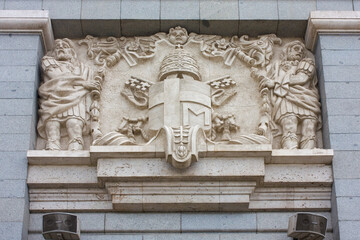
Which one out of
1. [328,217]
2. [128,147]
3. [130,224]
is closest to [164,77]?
[128,147]

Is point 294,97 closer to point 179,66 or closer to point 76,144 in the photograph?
point 179,66

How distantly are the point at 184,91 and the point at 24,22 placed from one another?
115 inches

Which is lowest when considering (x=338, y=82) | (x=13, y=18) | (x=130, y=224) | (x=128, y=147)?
(x=130, y=224)

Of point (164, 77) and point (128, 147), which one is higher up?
point (164, 77)

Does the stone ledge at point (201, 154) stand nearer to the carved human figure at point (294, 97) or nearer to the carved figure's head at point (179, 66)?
the carved human figure at point (294, 97)

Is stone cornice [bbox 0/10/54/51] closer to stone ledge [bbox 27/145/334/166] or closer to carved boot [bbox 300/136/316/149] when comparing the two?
stone ledge [bbox 27/145/334/166]

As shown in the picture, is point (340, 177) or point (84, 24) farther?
point (84, 24)

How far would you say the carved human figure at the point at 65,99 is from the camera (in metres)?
12.8

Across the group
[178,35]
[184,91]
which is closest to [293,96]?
[184,91]

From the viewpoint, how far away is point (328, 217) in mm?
12156

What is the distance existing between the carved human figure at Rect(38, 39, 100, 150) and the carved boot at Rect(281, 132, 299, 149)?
2996mm

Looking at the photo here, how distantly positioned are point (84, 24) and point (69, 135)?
2.11 m

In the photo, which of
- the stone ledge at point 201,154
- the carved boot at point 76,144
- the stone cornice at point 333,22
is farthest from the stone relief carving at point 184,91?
the stone cornice at point 333,22

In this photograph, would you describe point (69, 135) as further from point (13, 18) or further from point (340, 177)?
point (340, 177)
